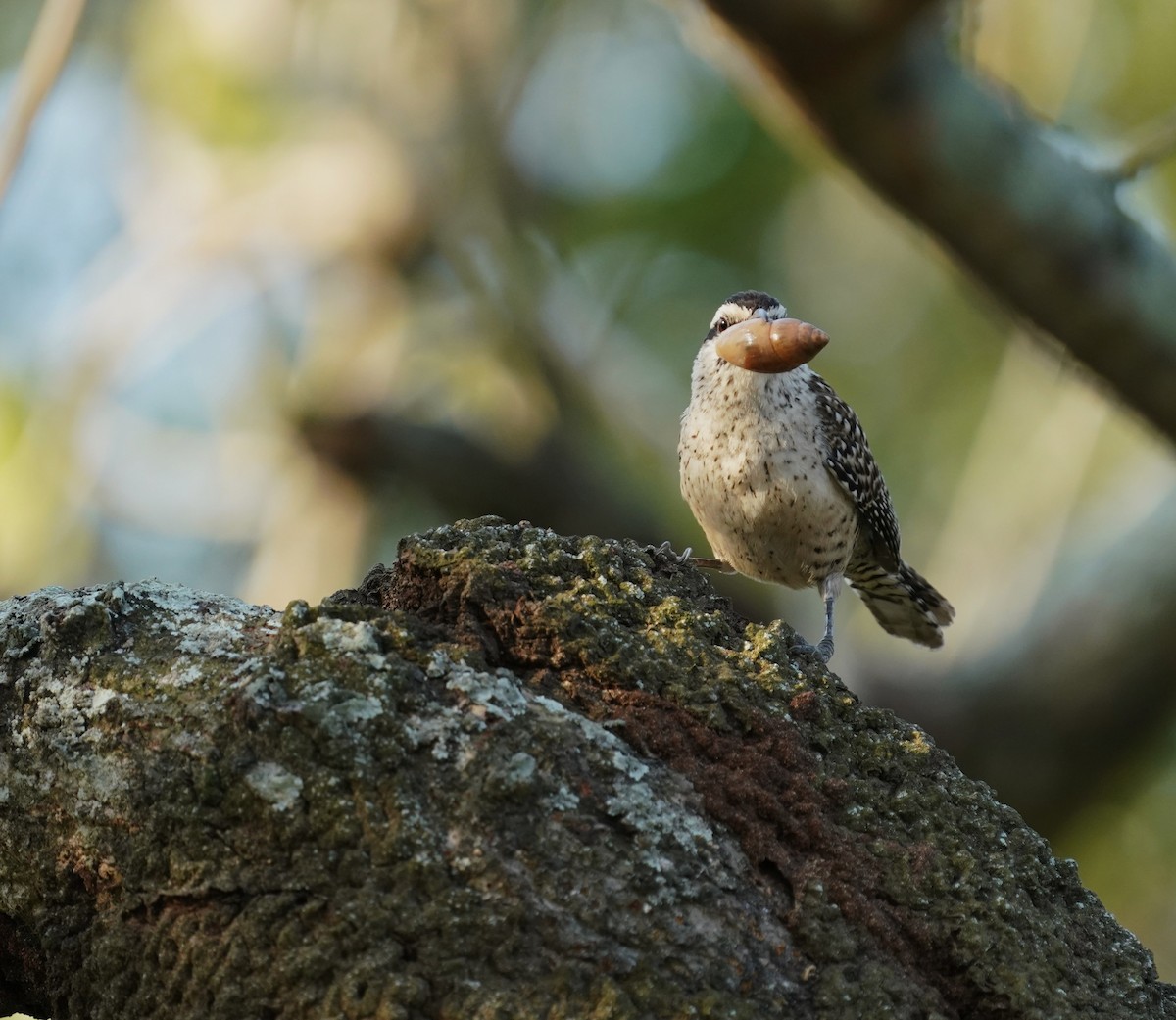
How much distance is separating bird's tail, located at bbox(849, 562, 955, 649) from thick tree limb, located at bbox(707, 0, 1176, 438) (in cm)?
153

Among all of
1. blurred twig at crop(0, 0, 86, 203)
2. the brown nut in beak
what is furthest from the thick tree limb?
blurred twig at crop(0, 0, 86, 203)

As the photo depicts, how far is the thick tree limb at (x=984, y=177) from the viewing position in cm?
348

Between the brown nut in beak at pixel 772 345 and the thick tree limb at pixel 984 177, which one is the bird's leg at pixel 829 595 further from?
the brown nut in beak at pixel 772 345

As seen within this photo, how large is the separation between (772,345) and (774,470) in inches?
70.5

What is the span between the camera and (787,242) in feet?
43.8

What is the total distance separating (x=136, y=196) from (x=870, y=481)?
219 inches

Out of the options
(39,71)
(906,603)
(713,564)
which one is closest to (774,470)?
(713,564)

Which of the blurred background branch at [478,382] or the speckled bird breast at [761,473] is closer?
→ the speckled bird breast at [761,473]

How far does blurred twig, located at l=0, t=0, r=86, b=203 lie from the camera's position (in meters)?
4.26

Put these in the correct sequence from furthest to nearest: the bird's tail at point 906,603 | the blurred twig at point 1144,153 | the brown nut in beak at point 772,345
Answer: the bird's tail at point 906,603 → the blurred twig at point 1144,153 → the brown nut in beak at point 772,345

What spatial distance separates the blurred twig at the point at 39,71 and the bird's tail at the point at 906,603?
3.43 metres

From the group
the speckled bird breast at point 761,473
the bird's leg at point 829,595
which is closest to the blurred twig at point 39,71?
the speckled bird breast at point 761,473

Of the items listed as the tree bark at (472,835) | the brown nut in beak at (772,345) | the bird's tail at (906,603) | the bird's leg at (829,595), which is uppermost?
the bird's tail at (906,603)

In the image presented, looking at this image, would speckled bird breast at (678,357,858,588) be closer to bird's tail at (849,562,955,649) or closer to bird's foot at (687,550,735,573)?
bird's foot at (687,550,735,573)
